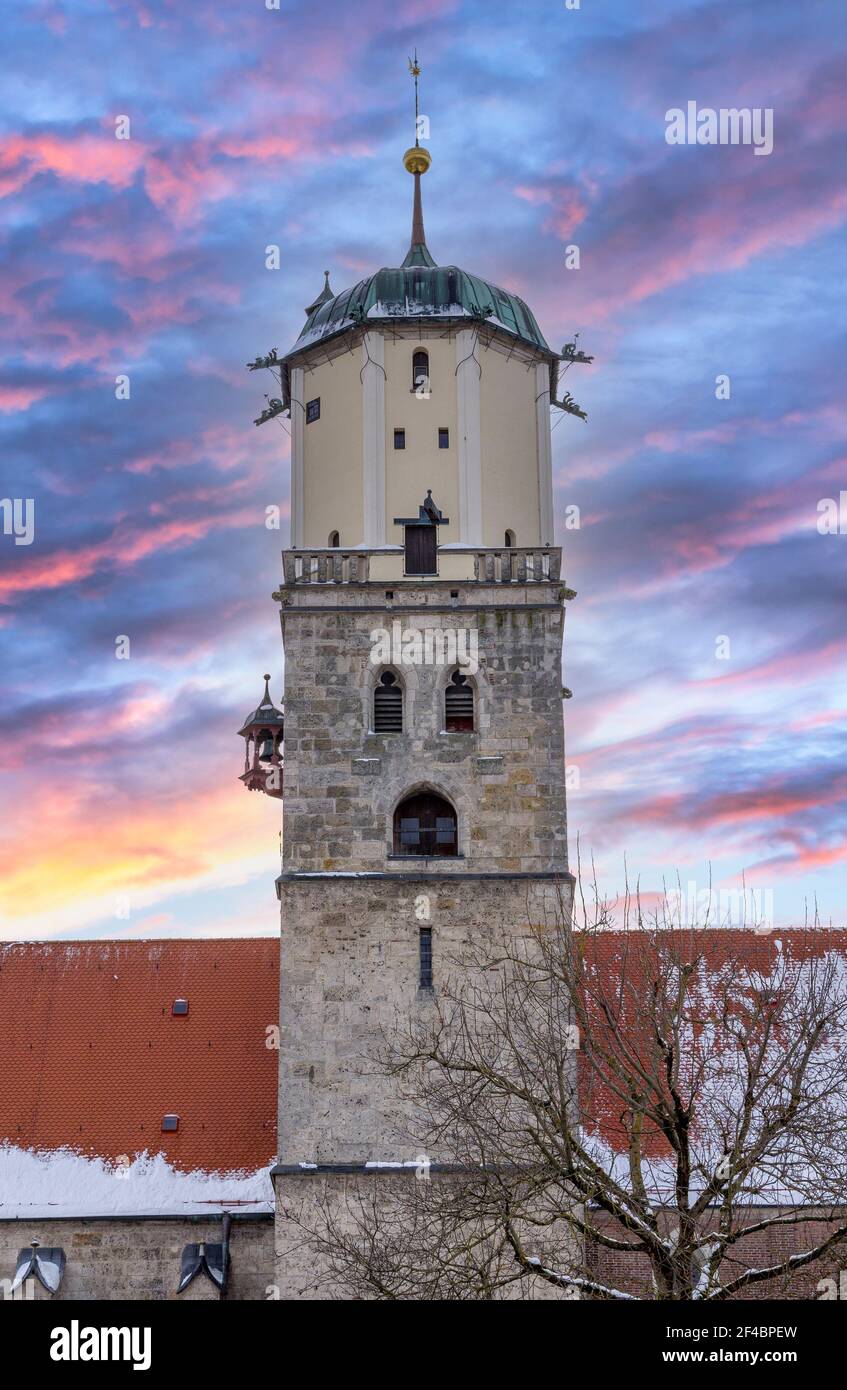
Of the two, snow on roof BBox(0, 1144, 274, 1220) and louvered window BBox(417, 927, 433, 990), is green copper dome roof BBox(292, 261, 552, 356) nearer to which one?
louvered window BBox(417, 927, 433, 990)

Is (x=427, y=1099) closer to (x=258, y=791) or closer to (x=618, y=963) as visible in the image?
(x=618, y=963)

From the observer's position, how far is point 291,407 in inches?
1146

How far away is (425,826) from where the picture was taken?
25.6 m

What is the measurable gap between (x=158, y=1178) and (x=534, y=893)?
7407 millimetres

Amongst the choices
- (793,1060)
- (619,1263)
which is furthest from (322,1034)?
(793,1060)

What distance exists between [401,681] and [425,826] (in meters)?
2.34

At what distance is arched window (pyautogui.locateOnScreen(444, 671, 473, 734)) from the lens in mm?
26219

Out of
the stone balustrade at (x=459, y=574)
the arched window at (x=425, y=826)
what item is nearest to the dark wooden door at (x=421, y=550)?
the stone balustrade at (x=459, y=574)

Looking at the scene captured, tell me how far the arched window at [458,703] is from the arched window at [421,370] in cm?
512

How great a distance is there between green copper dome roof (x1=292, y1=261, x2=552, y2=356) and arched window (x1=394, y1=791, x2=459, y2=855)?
8313 millimetres

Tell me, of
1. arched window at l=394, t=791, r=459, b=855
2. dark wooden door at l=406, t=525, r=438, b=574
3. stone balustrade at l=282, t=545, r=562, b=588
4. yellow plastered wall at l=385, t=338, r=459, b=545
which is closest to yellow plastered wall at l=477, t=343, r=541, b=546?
yellow plastered wall at l=385, t=338, r=459, b=545

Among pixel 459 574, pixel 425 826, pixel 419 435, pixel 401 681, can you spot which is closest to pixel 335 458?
pixel 419 435

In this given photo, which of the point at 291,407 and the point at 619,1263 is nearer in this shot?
the point at 619,1263
